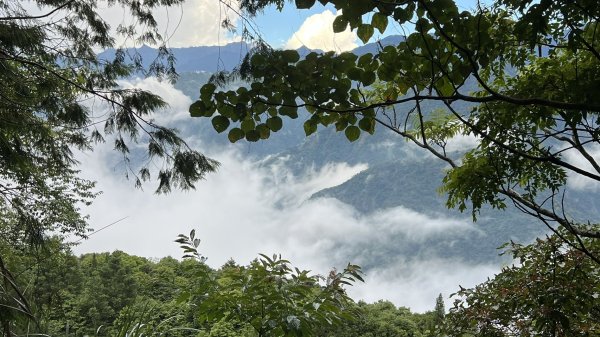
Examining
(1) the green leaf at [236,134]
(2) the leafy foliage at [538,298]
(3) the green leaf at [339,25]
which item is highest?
(2) the leafy foliage at [538,298]

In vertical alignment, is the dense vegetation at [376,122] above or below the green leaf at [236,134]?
above

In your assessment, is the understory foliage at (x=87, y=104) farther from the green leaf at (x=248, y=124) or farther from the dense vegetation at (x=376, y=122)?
the green leaf at (x=248, y=124)

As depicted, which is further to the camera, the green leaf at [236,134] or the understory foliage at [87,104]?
the understory foliage at [87,104]

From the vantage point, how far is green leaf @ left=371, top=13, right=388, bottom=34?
2.92 ft

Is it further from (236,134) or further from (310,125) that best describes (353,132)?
(236,134)

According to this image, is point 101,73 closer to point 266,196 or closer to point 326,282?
point 326,282

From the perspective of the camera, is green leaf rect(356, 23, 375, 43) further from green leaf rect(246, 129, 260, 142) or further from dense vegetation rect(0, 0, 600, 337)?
green leaf rect(246, 129, 260, 142)

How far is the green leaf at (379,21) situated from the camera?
89 centimetres

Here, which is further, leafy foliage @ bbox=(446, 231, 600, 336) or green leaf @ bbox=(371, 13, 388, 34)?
leafy foliage @ bbox=(446, 231, 600, 336)

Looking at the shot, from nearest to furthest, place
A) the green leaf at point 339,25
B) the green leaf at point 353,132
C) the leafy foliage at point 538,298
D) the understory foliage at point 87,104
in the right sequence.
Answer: the green leaf at point 339,25 < the green leaf at point 353,132 < the leafy foliage at point 538,298 < the understory foliage at point 87,104

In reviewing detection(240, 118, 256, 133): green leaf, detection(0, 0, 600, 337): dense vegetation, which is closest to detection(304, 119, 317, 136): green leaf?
detection(0, 0, 600, 337): dense vegetation

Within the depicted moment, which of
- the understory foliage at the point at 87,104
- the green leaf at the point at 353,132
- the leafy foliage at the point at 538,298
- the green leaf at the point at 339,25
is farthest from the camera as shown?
the understory foliage at the point at 87,104

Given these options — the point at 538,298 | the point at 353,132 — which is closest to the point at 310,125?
the point at 353,132

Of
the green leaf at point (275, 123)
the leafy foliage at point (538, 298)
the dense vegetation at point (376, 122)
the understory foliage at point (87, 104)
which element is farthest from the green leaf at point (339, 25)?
the understory foliage at point (87, 104)
